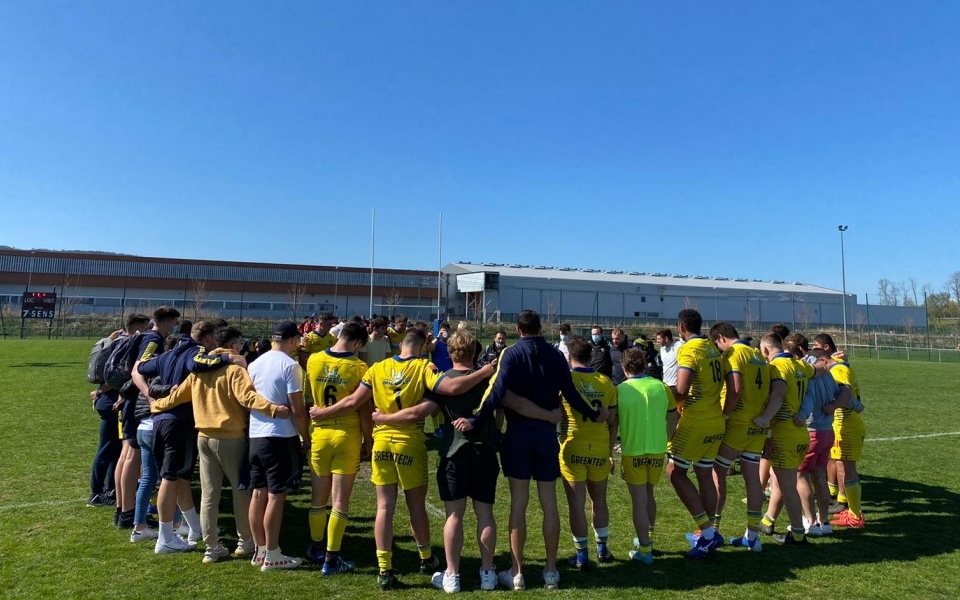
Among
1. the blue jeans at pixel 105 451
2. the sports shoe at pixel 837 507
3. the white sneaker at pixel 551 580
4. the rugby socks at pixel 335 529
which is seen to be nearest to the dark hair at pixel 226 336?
the rugby socks at pixel 335 529

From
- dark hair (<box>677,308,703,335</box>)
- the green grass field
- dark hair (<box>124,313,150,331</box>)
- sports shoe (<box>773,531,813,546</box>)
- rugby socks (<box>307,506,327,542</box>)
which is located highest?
dark hair (<box>677,308,703,335</box>)

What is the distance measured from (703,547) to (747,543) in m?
0.59

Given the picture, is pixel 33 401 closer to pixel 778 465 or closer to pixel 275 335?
pixel 275 335

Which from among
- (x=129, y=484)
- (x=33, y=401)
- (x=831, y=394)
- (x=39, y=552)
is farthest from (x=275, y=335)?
(x=33, y=401)

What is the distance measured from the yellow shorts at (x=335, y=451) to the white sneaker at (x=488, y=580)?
1389 millimetres

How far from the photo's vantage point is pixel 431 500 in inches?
272

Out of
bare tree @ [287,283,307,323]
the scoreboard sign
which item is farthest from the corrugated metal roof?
the scoreboard sign

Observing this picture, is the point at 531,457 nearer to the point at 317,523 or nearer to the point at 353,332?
the point at 353,332

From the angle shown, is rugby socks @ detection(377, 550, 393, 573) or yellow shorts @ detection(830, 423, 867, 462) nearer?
rugby socks @ detection(377, 550, 393, 573)

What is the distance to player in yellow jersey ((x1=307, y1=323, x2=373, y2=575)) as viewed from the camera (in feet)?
15.3

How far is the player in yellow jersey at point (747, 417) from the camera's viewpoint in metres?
5.36

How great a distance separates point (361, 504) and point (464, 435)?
9.85ft

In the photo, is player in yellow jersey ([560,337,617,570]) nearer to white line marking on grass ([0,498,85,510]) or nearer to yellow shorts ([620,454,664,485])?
yellow shorts ([620,454,664,485])

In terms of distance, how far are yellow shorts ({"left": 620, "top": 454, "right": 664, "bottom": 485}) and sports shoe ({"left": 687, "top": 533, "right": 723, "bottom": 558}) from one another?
2.67 ft
